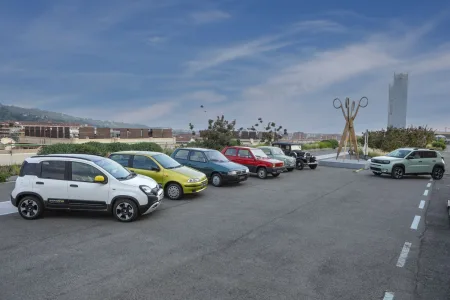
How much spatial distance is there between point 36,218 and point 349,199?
10032 mm

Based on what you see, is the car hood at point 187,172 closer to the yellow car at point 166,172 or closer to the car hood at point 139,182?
the yellow car at point 166,172

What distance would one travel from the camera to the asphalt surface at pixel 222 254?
462 cm

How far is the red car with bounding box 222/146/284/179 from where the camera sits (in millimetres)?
16531

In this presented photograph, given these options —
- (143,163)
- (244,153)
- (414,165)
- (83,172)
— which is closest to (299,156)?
(244,153)

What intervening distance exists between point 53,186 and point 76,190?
63 cm

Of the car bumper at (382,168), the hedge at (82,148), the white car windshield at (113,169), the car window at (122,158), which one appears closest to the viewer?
the white car windshield at (113,169)

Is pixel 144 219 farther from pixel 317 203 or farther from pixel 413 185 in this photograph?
pixel 413 185

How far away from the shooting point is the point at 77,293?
444 centimetres

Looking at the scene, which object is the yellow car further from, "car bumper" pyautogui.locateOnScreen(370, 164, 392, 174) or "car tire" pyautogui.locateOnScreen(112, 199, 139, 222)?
"car bumper" pyautogui.locateOnScreen(370, 164, 392, 174)

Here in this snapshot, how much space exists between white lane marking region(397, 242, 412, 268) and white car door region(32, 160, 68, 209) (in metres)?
7.65

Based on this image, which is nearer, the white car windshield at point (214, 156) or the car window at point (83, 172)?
the car window at point (83, 172)

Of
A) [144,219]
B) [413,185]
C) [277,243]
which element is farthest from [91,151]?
[413,185]

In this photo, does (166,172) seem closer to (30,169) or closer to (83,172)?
(83,172)

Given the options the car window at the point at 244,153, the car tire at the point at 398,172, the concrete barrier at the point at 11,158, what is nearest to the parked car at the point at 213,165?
the car window at the point at 244,153
